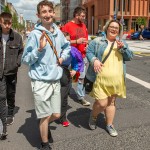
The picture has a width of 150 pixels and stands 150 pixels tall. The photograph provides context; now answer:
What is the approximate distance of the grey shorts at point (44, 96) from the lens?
3713 mm

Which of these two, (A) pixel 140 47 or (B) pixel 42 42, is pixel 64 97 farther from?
(A) pixel 140 47

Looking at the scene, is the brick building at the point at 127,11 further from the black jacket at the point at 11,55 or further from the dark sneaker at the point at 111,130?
the dark sneaker at the point at 111,130

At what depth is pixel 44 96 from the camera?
12.2 ft

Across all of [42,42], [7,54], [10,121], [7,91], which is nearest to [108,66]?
[42,42]

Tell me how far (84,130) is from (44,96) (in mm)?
1280

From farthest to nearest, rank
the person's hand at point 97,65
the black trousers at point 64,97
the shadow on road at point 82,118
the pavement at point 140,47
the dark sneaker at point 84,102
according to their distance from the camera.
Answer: the pavement at point 140,47 < the dark sneaker at point 84,102 < the shadow on road at point 82,118 < the black trousers at point 64,97 < the person's hand at point 97,65

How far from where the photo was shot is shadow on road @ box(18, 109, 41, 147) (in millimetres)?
4356

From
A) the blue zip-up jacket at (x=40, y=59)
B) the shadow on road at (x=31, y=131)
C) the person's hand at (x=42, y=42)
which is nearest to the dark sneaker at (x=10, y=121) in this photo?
the shadow on road at (x=31, y=131)

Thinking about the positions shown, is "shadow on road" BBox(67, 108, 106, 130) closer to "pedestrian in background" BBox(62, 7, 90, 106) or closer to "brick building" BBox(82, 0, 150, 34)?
"pedestrian in background" BBox(62, 7, 90, 106)

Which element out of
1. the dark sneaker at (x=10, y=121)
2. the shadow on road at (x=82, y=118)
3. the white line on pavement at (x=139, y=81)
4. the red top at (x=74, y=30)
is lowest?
the shadow on road at (x=82, y=118)

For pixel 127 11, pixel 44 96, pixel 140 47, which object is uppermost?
pixel 127 11

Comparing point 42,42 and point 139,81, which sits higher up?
point 42,42

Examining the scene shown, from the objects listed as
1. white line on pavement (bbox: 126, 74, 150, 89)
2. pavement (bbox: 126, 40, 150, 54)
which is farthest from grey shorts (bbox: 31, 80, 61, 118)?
pavement (bbox: 126, 40, 150, 54)

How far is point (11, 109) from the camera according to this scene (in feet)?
17.0
